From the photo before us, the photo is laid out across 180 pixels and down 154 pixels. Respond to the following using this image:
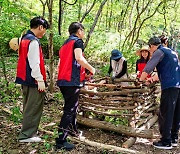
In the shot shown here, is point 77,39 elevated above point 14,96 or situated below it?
above

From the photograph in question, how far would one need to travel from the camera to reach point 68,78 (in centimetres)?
414

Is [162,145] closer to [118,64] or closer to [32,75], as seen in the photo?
[118,64]

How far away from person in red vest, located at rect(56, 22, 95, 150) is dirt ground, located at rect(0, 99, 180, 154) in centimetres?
23

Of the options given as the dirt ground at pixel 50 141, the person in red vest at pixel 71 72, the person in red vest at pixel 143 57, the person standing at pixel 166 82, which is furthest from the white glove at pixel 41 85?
the person in red vest at pixel 143 57

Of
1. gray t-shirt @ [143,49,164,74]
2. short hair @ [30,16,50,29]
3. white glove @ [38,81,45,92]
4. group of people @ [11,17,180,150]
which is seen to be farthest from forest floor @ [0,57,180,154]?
short hair @ [30,16,50,29]

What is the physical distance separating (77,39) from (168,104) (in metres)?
1.85

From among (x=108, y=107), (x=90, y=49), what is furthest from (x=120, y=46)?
(x=108, y=107)

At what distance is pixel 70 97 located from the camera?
165 inches

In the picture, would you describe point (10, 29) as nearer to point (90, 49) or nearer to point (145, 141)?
point (145, 141)

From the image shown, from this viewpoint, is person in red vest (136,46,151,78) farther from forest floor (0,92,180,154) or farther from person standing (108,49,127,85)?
forest floor (0,92,180,154)

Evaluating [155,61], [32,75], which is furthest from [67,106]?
[155,61]

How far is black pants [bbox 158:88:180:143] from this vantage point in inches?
178

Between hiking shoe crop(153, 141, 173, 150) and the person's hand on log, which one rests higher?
the person's hand on log

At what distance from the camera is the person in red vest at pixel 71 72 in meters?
4.08
